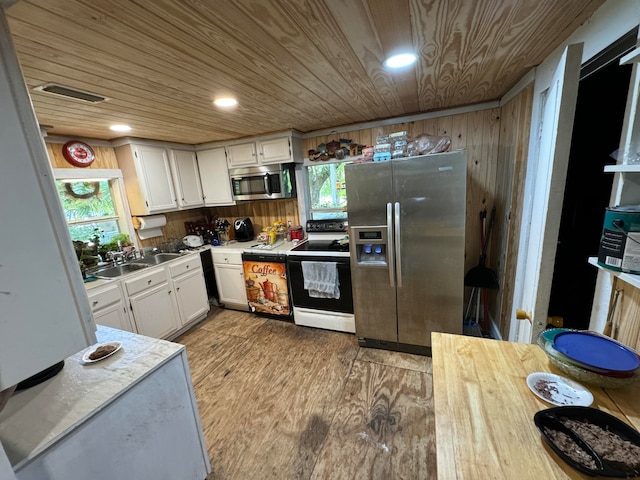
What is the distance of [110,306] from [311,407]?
1.97 m

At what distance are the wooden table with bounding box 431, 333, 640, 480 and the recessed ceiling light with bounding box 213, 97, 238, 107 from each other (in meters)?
2.04

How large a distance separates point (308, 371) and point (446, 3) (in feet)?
8.24

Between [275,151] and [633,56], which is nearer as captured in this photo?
[633,56]

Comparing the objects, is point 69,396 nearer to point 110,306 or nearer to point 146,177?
point 110,306

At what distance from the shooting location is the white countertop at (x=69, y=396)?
884mm

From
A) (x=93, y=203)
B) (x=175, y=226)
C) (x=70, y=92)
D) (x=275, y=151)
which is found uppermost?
(x=70, y=92)

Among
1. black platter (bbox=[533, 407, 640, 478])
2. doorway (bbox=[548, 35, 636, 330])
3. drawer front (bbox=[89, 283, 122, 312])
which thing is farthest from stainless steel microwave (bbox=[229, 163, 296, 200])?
black platter (bbox=[533, 407, 640, 478])

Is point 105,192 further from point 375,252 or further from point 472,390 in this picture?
point 472,390

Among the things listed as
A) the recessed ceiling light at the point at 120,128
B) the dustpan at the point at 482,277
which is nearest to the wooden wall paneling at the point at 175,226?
the recessed ceiling light at the point at 120,128

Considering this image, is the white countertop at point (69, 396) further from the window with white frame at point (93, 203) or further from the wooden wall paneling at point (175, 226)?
the wooden wall paneling at point (175, 226)

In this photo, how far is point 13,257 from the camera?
0.68m

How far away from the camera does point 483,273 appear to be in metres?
2.58

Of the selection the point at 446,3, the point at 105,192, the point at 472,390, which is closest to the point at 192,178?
the point at 105,192

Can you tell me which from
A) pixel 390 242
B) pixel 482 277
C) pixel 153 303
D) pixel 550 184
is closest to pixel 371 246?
pixel 390 242
